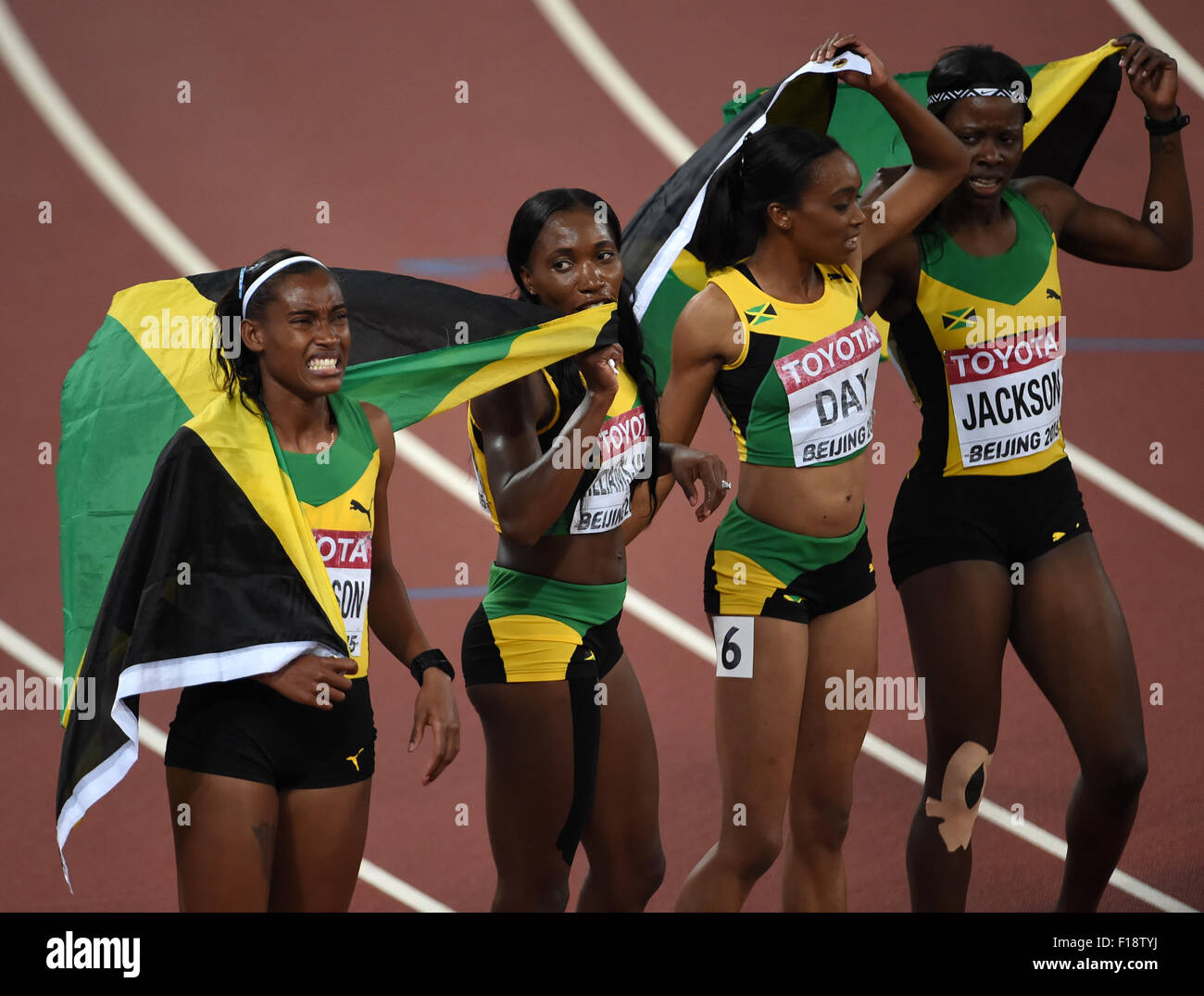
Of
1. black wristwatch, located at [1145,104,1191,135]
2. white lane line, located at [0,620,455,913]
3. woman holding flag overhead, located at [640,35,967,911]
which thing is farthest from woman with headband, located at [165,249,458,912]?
black wristwatch, located at [1145,104,1191,135]

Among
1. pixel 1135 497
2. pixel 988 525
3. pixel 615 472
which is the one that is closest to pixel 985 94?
pixel 988 525

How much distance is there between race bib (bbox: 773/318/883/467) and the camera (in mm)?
3131

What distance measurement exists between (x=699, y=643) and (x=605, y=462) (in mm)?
3003

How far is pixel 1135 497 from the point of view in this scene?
6.30 m

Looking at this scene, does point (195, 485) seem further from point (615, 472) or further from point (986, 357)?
point (986, 357)

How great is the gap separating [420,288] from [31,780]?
2812 mm

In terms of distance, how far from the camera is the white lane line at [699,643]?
416 cm

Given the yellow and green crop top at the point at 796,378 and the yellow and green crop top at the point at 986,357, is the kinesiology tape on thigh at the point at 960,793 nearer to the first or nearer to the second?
the yellow and green crop top at the point at 986,357

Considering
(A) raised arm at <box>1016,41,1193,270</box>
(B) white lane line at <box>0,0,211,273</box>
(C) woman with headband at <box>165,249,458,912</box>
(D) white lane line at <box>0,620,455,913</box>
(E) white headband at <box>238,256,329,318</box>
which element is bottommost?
(D) white lane line at <box>0,620,455,913</box>

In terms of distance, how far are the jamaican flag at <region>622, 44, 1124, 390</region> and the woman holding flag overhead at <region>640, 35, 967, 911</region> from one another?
27 centimetres

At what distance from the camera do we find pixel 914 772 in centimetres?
503

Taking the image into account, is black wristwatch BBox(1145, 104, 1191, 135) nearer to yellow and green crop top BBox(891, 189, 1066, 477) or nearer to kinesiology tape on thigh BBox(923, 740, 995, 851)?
yellow and green crop top BBox(891, 189, 1066, 477)

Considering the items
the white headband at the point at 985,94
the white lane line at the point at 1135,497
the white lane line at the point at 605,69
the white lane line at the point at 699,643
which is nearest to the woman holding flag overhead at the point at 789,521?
the white headband at the point at 985,94

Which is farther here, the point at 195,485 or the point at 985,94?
the point at 985,94
